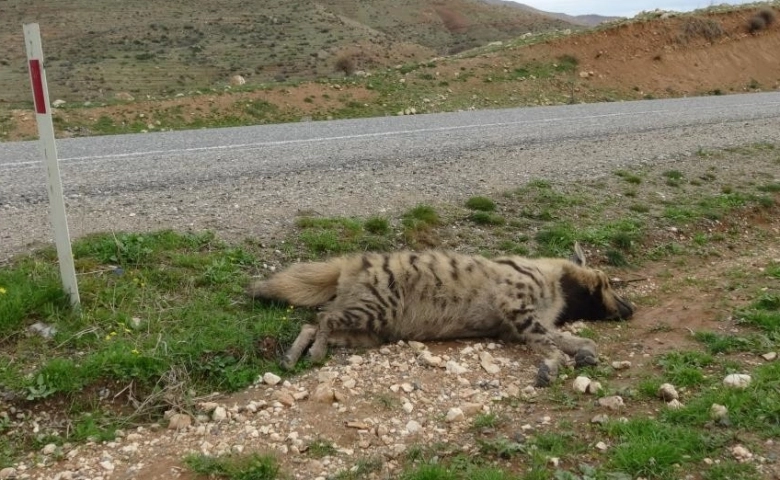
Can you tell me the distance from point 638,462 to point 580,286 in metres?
2.98

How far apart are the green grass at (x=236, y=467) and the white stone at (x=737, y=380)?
2915 mm

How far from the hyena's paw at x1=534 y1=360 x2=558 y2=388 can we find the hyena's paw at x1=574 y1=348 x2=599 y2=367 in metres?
0.24

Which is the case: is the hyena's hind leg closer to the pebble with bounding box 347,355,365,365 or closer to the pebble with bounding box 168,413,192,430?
the pebble with bounding box 347,355,365,365

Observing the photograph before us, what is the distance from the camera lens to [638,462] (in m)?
3.67

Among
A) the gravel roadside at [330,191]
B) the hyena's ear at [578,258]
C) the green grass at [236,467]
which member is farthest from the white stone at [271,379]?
the hyena's ear at [578,258]

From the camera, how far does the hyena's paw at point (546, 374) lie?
4.94 metres

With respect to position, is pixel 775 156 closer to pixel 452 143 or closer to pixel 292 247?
pixel 452 143

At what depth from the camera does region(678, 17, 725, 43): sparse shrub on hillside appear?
108 feet

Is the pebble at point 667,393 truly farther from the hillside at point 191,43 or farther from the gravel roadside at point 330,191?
the hillside at point 191,43

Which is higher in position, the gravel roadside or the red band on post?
the red band on post

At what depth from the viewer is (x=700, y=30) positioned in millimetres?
33281

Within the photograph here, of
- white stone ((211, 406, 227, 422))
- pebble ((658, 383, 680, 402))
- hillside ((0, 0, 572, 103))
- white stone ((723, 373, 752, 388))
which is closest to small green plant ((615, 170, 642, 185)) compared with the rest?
white stone ((723, 373, 752, 388))

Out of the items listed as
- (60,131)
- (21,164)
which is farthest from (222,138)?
(60,131)

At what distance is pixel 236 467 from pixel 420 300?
7.69 ft
